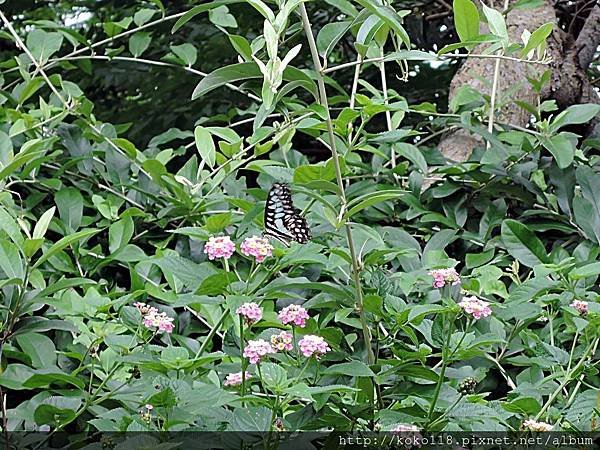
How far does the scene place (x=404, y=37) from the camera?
0.75m

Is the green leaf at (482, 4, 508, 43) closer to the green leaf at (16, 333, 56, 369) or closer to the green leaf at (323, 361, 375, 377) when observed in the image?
the green leaf at (323, 361, 375, 377)

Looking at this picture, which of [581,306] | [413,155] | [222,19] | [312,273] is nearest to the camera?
[581,306]

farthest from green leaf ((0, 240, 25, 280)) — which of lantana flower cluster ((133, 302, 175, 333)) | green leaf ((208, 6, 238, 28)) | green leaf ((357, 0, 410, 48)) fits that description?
green leaf ((208, 6, 238, 28))

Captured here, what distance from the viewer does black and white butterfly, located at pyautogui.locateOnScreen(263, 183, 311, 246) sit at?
939mm

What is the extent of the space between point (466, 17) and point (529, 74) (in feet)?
2.27

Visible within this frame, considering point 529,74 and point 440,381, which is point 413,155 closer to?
point 529,74

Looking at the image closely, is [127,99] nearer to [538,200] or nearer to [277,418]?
[538,200]

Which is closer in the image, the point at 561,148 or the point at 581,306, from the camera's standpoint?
the point at 581,306

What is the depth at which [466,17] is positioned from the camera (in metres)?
0.92

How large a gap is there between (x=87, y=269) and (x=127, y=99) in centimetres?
139

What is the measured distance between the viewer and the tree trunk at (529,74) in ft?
4.98

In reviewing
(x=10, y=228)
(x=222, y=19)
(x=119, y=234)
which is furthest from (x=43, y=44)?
(x=10, y=228)

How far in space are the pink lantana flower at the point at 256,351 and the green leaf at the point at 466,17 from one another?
1.38 ft

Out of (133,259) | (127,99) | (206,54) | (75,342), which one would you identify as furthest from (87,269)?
(127,99)
